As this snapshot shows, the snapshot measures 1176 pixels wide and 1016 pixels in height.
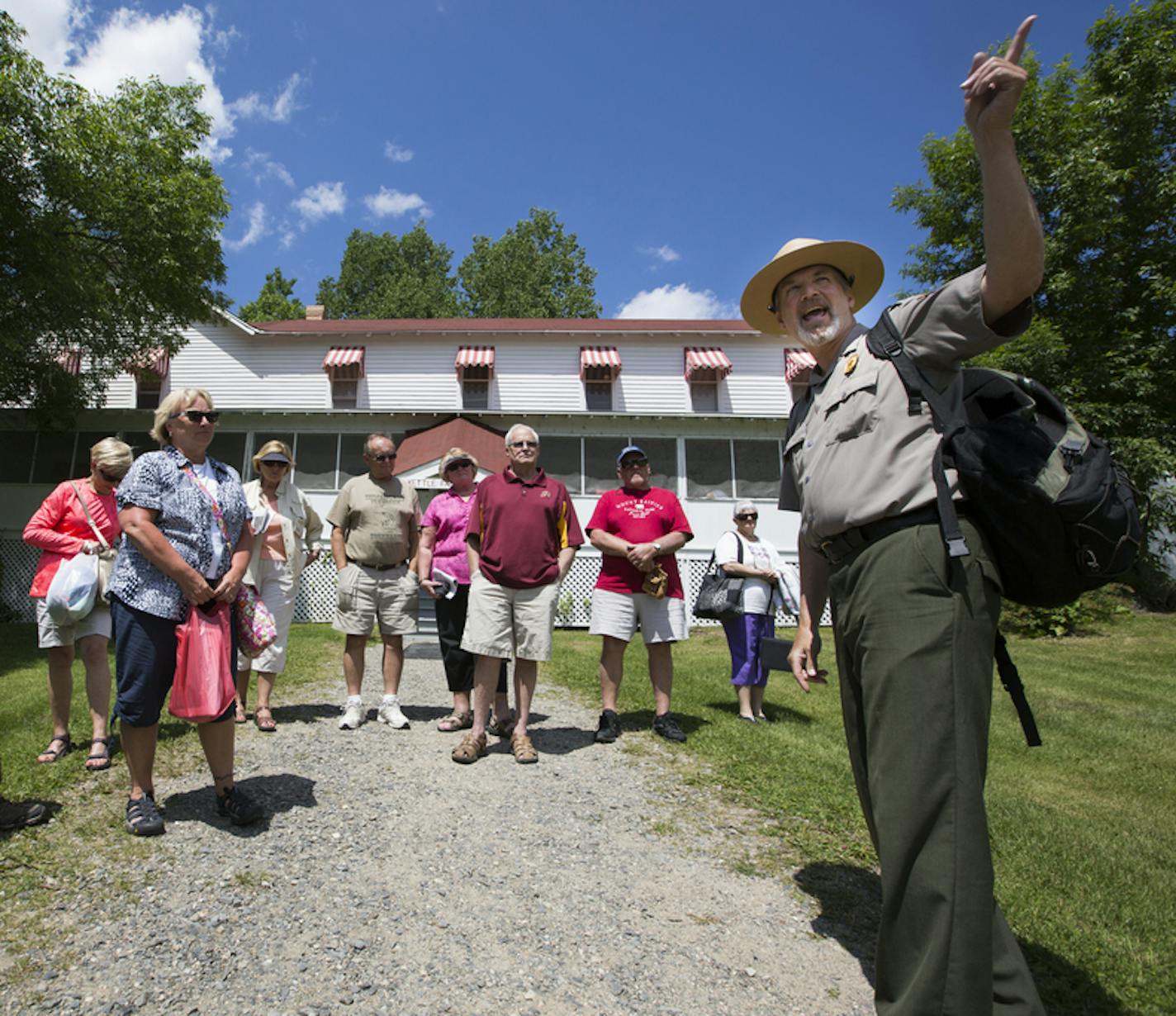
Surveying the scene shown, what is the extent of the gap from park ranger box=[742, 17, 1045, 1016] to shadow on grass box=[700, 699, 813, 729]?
4747mm

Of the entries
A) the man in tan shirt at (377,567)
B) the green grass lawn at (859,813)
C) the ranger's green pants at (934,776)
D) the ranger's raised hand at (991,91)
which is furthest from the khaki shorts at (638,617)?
the ranger's raised hand at (991,91)

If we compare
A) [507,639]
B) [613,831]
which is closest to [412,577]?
[507,639]

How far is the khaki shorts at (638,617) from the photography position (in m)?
5.78

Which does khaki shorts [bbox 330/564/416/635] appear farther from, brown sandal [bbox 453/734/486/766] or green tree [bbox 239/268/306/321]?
green tree [bbox 239/268/306/321]

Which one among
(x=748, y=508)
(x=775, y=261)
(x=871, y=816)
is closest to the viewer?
(x=871, y=816)

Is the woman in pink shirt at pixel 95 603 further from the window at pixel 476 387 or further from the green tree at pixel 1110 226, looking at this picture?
the green tree at pixel 1110 226

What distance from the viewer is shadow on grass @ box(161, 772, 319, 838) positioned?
3.74m

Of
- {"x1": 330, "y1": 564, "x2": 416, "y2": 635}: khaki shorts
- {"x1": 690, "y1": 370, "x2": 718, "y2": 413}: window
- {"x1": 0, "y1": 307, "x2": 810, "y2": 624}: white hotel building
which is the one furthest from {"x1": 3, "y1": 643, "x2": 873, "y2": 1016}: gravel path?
{"x1": 690, "y1": 370, "x2": 718, "y2": 413}: window

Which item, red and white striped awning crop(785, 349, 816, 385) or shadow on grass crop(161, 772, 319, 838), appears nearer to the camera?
shadow on grass crop(161, 772, 319, 838)

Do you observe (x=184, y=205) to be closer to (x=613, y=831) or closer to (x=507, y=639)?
(x=507, y=639)

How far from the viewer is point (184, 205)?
15969mm

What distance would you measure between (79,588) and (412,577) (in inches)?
87.4

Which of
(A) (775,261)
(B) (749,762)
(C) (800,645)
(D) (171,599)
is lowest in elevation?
(B) (749,762)

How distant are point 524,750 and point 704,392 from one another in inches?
717
